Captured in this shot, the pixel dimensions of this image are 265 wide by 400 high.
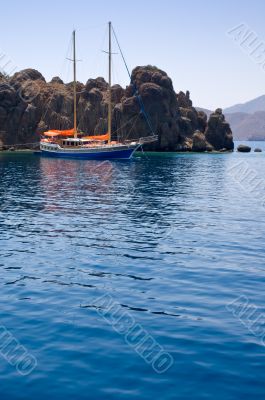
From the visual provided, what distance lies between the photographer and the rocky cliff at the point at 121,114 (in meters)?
163

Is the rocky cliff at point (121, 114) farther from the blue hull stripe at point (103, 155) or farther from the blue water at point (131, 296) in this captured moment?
the blue water at point (131, 296)

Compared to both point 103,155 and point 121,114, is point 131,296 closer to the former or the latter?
point 103,155

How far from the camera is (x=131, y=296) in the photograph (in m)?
17.5

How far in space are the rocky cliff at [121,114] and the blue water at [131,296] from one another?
126 meters

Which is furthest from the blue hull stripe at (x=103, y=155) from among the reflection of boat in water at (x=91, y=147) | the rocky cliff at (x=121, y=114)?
the rocky cliff at (x=121, y=114)

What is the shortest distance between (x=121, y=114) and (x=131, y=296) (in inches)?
5933

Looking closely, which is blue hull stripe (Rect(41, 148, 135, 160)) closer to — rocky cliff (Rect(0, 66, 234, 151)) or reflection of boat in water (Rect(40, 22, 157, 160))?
reflection of boat in water (Rect(40, 22, 157, 160))

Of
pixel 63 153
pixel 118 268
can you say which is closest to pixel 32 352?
pixel 118 268

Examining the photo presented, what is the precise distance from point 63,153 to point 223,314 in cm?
10604

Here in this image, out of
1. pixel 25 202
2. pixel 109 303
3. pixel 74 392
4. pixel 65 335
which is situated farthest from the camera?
pixel 25 202

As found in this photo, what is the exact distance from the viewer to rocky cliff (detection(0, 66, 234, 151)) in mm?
162875

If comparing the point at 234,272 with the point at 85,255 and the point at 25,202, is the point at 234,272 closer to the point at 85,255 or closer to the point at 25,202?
the point at 85,255

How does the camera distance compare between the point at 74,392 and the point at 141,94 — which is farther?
the point at 141,94

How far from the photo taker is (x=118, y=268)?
21359 mm
